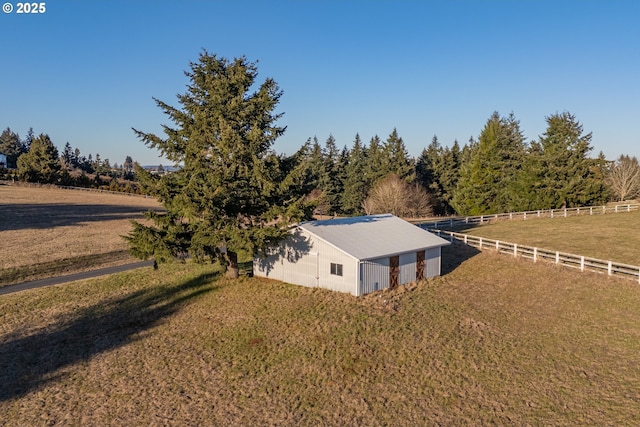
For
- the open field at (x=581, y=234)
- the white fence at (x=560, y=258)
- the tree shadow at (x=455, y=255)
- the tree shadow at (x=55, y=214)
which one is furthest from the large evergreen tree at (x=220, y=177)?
the tree shadow at (x=55, y=214)

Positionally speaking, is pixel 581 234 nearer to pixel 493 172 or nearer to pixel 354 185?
pixel 493 172

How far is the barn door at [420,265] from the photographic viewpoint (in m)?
24.4

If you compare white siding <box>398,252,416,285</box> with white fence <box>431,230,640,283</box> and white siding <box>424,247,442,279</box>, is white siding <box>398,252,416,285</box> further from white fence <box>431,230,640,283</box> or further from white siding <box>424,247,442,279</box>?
white fence <box>431,230,640,283</box>

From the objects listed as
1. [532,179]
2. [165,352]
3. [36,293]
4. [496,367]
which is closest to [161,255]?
[165,352]

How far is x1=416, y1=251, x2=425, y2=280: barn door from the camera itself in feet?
80.1

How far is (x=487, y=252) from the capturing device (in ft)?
101

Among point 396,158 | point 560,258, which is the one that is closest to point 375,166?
point 396,158

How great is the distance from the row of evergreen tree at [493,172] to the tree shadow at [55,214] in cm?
2758

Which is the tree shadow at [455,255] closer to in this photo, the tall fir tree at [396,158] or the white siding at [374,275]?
the white siding at [374,275]

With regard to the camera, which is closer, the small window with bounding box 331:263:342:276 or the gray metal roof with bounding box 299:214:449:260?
the small window with bounding box 331:263:342:276

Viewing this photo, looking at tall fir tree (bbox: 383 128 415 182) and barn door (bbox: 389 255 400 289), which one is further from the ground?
tall fir tree (bbox: 383 128 415 182)

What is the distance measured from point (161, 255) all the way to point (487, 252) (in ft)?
75.7

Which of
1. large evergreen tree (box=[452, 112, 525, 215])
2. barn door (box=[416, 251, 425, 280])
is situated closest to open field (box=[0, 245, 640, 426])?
barn door (box=[416, 251, 425, 280])

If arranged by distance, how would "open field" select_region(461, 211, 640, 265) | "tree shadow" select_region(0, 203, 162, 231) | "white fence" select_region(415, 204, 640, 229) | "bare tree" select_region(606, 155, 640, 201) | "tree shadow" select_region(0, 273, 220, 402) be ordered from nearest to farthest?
1. "tree shadow" select_region(0, 273, 220, 402)
2. "open field" select_region(461, 211, 640, 265)
3. "tree shadow" select_region(0, 203, 162, 231)
4. "white fence" select_region(415, 204, 640, 229)
5. "bare tree" select_region(606, 155, 640, 201)
